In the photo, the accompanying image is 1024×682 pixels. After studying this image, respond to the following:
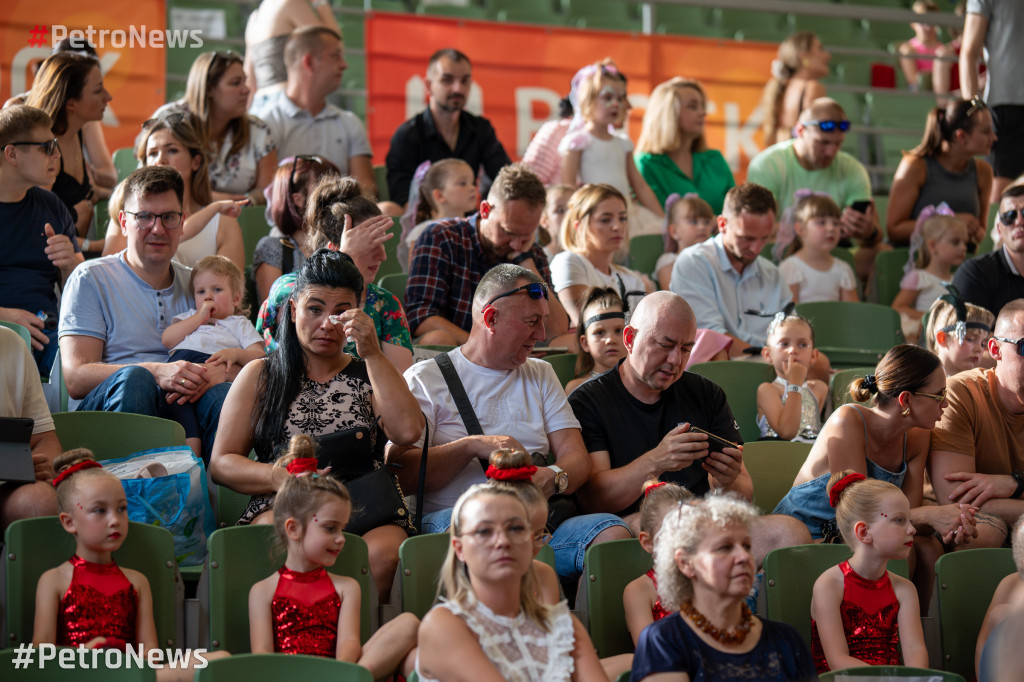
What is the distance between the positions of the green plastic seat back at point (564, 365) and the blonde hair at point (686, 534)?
1.56m

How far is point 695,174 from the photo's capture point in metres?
6.34

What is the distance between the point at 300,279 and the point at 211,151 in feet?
7.23

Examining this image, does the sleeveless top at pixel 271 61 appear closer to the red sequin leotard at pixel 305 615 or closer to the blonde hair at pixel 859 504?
the red sequin leotard at pixel 305 615

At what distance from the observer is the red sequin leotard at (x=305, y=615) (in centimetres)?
269

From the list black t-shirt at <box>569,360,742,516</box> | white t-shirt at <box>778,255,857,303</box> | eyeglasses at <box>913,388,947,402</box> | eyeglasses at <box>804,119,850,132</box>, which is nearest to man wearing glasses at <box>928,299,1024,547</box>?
eyeglasses at <box>913,388,947,402</box>

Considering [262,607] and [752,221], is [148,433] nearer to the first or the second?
[262,607]

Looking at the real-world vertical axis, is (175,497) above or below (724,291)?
below

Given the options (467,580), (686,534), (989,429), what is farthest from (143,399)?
(989,429)

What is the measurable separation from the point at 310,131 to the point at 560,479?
3.07 meters

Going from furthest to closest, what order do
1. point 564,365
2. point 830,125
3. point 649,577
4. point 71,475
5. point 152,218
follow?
1. point 830,125
2. point 564,365
3. point 152,218
4. point 649,577
5. point 71,475

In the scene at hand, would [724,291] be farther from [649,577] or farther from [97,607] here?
[97,607]

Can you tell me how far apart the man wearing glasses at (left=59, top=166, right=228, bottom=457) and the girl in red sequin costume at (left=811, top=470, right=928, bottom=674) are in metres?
1.79

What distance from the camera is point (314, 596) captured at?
8.98 ft

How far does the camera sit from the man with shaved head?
328cm
